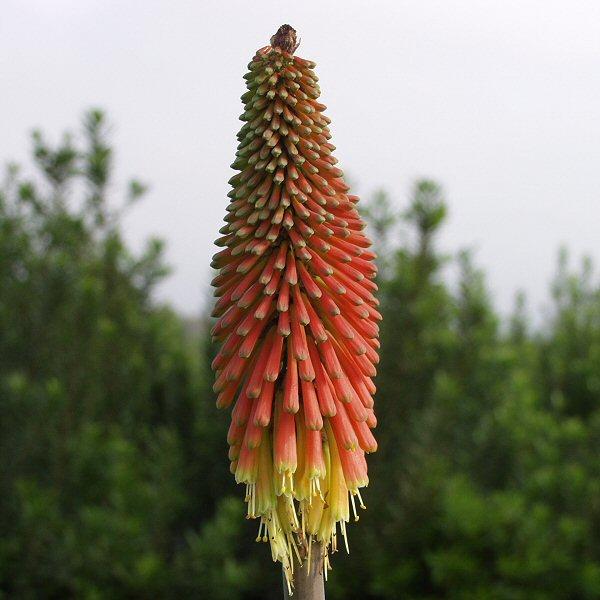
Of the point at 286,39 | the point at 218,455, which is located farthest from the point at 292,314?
the point at 218,455

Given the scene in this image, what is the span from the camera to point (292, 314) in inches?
93.4

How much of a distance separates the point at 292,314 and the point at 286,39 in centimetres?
84

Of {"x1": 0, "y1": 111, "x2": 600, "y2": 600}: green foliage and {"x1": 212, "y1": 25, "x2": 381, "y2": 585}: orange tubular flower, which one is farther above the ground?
{"x1": 0, "y1": 111, "x2": 600, "y2": 600}: green foliage

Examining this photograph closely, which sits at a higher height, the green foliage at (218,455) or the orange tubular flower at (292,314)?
the green foliage at (218,455)

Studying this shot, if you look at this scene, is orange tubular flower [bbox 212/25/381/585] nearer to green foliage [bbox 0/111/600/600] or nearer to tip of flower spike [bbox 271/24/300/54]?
tip of flower spike [bbox 271/24/300/54]

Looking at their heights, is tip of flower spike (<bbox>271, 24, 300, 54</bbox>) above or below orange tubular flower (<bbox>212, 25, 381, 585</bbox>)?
above

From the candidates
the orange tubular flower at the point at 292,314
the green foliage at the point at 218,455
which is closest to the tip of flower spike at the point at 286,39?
the orange tubular flower at the point at 292,314

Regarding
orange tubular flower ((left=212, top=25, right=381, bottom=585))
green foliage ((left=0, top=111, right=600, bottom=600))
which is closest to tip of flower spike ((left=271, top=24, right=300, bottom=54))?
orange tubular flower ((left=212, top=25, right=381, bottom=585))

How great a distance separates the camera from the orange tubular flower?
2307 millimetres

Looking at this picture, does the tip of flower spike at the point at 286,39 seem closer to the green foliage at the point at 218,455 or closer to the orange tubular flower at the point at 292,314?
the orange tubular flower at the point at 292,314

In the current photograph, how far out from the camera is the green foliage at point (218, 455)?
812cm

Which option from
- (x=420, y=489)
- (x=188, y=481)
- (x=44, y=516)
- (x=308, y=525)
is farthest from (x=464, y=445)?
(x=308, y=525)

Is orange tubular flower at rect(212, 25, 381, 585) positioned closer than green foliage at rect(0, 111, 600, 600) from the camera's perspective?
Yes

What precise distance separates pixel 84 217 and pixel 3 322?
1750 millimetres
